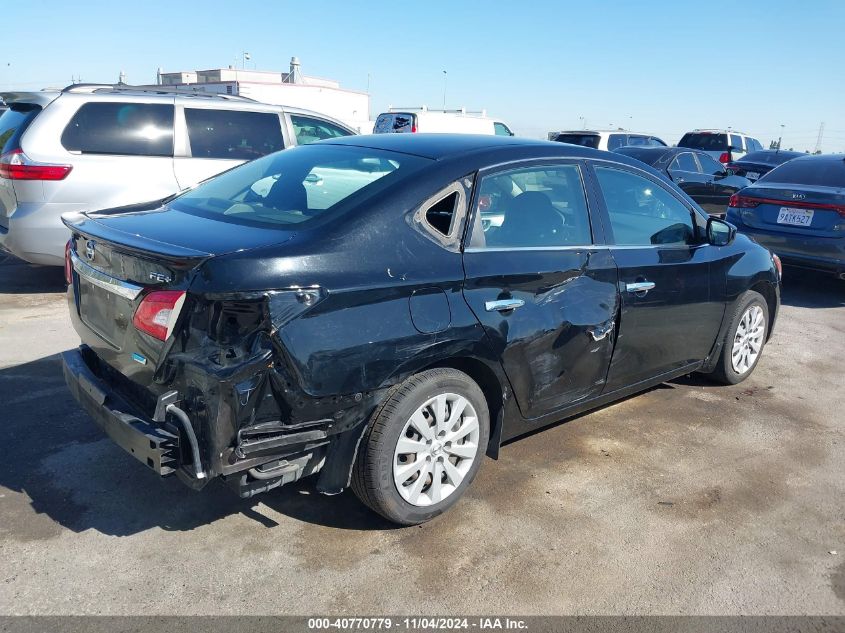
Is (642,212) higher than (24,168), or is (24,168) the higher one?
(642,212)

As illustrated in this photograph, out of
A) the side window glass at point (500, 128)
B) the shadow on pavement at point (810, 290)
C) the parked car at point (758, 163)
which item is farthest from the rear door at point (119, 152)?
the parked car at point (758, 163)

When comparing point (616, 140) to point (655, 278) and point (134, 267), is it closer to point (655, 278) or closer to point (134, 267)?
point (655, 278)

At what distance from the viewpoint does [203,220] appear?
3.35m

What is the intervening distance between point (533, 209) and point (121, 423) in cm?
223

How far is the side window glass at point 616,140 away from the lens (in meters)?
17.0

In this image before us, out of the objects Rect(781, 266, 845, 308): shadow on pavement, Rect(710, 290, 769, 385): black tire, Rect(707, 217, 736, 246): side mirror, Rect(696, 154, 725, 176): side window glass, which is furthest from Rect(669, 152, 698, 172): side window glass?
Rect(707, 217, 736, 246): side mirror

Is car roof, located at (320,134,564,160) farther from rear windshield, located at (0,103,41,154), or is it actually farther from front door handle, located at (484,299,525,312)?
rear windshield, located at (0,103,41,154)

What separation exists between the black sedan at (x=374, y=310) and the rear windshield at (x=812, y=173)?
5243 millimetres

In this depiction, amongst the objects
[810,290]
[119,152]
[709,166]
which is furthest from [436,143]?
[709,166]

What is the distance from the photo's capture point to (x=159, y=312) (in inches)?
112

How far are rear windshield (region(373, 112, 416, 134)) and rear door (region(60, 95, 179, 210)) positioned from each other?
1080 cm

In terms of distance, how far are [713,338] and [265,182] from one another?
10.4ft

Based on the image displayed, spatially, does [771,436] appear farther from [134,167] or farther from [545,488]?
[134,167]

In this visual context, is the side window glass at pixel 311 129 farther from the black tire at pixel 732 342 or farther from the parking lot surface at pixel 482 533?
the black tire at pixel 732 342
